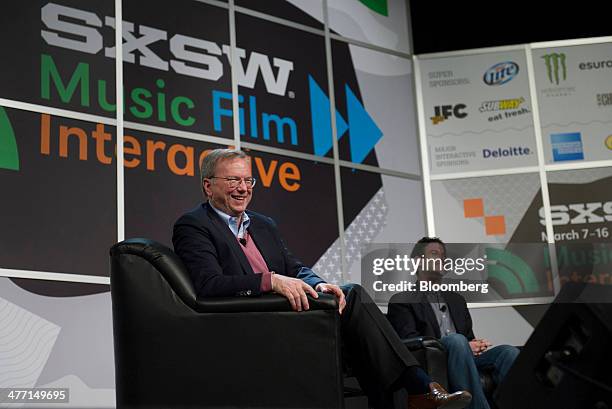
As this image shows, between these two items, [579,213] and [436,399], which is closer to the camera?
[436,399]

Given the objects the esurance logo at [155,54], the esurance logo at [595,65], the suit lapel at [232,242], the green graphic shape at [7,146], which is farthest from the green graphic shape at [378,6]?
the suit lapel at [232,242]

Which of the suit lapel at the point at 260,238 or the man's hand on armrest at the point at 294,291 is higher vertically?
the suit lapel at the point at 260,238

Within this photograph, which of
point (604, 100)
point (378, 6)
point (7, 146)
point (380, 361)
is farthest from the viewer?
point (378, 6)

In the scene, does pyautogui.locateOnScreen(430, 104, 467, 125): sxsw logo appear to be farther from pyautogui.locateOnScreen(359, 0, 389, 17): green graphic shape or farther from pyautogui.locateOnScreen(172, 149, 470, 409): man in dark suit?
pyautogui.locateOnScreen(172, 149, 470, 409): man in dark suit

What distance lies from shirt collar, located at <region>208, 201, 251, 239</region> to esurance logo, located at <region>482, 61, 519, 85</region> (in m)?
3.96

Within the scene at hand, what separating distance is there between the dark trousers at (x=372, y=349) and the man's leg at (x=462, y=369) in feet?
2.69

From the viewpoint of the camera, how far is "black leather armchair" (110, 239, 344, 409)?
102 inches

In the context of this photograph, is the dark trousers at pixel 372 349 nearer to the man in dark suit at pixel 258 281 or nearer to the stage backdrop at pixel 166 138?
the man in dark suit at pixel 258 281

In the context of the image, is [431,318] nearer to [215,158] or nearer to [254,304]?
[215,158]

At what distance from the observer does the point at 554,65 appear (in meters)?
6.57

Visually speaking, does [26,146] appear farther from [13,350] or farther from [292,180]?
[292,180]

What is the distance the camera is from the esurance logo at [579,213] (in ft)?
20.7

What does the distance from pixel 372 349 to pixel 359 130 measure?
136 inches

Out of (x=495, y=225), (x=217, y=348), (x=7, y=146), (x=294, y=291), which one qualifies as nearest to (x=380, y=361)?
(x=294, y=291)
